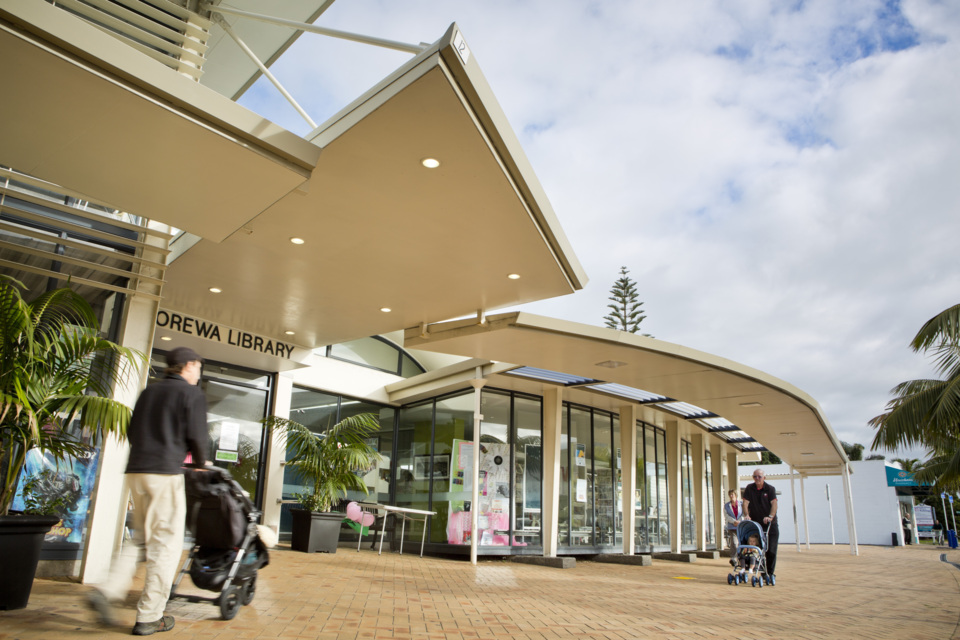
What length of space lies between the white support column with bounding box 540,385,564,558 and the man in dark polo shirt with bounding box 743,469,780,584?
3.35 metres

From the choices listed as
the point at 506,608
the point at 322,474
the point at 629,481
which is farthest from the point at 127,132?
the point at 629,481

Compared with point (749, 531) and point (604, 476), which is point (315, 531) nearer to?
point (604, 476)

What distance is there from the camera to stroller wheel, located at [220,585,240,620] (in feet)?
13.2

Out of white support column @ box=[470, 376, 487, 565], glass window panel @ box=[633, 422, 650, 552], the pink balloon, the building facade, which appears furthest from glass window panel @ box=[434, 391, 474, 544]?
glass window panel @ box=[633, 422, 650, 552]

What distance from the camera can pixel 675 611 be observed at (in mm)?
6020

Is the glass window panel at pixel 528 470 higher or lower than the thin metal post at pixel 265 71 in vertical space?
lower

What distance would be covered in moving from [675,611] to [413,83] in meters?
5.27

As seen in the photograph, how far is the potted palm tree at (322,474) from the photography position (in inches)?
414

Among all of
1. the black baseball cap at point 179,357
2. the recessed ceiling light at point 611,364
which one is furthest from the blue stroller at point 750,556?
the black baseball cap at point 179,357

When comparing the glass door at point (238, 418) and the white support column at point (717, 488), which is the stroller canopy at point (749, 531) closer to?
the glass door at point (238, 418)

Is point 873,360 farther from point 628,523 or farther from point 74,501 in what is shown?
point 74,501

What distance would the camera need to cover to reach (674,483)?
14.9 meters

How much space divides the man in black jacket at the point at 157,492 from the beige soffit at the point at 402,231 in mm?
2173

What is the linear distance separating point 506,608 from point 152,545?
3213 millimetres
